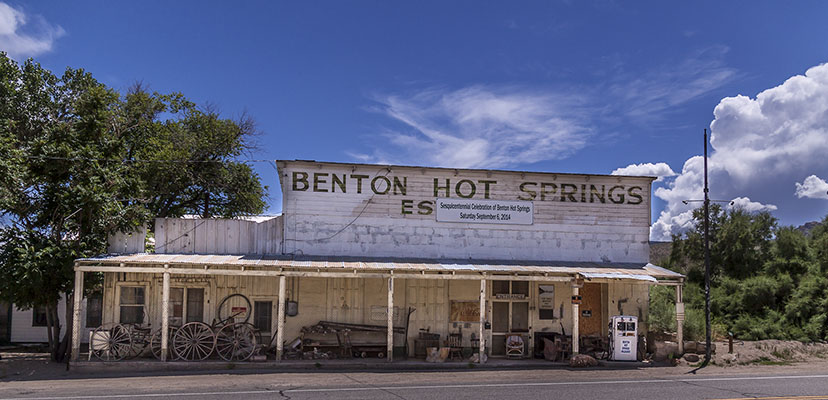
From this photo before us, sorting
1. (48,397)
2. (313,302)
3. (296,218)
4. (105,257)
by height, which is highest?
(296,218)

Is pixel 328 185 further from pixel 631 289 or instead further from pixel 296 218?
pixel 631 289

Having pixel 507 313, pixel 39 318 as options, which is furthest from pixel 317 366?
pixel 39 318

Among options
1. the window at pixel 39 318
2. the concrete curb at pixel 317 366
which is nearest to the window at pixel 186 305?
the concrete curb at pixel 317 366

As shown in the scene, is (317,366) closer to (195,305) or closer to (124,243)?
(195,305)

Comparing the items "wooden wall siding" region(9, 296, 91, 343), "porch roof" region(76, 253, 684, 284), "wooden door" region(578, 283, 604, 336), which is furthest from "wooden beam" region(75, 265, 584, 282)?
"wooden wall siding" region(9, 296, 91, 343)

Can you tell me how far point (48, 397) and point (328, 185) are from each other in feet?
Answer: 30.0

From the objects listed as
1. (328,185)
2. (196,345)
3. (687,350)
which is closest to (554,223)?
(687,350)

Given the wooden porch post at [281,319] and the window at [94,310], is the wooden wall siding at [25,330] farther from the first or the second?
the wooden porch post at [281,319]

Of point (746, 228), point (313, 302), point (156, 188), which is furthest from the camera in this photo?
point (746, 228)

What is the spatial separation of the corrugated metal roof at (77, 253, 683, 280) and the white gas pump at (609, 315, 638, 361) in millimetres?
1422

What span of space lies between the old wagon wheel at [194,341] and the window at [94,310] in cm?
454

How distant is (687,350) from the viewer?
59.9ft

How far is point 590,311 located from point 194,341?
39.2 ft

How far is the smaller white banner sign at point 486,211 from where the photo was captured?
1866cm
